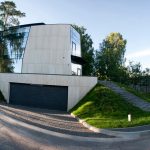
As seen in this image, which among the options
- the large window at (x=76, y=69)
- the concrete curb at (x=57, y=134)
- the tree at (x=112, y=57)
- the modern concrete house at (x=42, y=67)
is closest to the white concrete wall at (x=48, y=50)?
the modern concrete house at (x=42, y=67)

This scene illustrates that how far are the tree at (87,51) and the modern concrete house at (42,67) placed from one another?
13241 mm

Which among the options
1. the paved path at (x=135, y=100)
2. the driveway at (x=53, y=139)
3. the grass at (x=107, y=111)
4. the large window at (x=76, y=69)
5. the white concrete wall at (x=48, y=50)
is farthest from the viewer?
the large window at (x=76, y=69)

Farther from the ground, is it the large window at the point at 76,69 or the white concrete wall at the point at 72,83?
the large window at the point at 76,69

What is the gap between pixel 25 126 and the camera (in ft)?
56.5

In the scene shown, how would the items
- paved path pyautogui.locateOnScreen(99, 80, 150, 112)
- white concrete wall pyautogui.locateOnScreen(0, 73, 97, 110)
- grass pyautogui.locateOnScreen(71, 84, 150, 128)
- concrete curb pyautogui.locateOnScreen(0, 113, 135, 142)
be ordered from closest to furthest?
1. concrete curb pyautogui.locateOnScreen(0, 113, 135, 142)
2. grass pyautogui.locateOnScreen(71, 84, 150, 128)
3. paved path pyautogui.locateOnScreen(99, 80, 150, 112)
4. white concrete wall pyautogui.locateOnScreen(0, 73, 97, 110)

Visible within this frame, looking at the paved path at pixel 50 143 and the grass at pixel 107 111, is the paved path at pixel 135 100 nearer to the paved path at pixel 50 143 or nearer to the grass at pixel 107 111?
the grass at pixel 107 111

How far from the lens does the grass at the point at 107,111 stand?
18062mm

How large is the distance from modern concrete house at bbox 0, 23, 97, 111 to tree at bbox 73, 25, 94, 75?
13.2 m

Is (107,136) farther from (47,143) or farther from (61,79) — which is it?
(61,79)

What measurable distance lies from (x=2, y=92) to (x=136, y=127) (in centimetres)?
2208

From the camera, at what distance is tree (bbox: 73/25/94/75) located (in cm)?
5622

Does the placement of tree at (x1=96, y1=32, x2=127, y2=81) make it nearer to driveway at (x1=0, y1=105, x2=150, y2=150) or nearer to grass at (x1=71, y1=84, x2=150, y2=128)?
grass at (x1=71, y1=84, x2=150, y2=128)

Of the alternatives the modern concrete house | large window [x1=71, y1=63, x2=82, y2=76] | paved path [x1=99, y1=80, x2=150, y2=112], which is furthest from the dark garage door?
large window [x1=71, y1=63, x2=82, y2=76]

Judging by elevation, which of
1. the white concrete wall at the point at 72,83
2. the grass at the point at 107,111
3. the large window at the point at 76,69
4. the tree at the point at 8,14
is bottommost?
the grass at the point at 107,111
